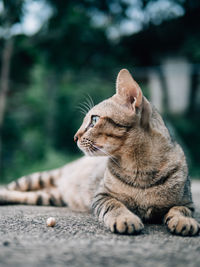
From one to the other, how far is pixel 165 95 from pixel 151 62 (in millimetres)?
1610

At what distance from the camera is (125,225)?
1.55 metres

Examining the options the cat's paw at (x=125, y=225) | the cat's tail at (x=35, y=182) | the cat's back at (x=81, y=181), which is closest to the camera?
the cat's paw at (x=125, y=225)

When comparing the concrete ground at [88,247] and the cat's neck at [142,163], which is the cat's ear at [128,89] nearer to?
the cat's neck at [142,163]

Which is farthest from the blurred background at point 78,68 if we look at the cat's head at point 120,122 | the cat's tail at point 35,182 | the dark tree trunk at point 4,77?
the cat's head at point 120,122

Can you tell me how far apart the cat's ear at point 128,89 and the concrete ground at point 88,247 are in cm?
81

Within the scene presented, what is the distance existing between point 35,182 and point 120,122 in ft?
5.32

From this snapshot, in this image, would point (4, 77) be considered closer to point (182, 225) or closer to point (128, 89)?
point (128, 89)

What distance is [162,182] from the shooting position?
75.0 inches

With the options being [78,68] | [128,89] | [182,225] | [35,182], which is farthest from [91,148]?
[78,68]

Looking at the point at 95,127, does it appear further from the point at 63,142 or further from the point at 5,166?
the point at 63,142

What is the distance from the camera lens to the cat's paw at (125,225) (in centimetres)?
154

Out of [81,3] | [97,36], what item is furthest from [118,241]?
[81,3]

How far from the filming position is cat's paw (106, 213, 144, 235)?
1.54 metres

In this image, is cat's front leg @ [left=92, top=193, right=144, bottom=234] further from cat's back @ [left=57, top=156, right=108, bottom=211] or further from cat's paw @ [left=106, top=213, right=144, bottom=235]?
A: cat's back @ [left=57, top=156, right=108, bottom=211]
